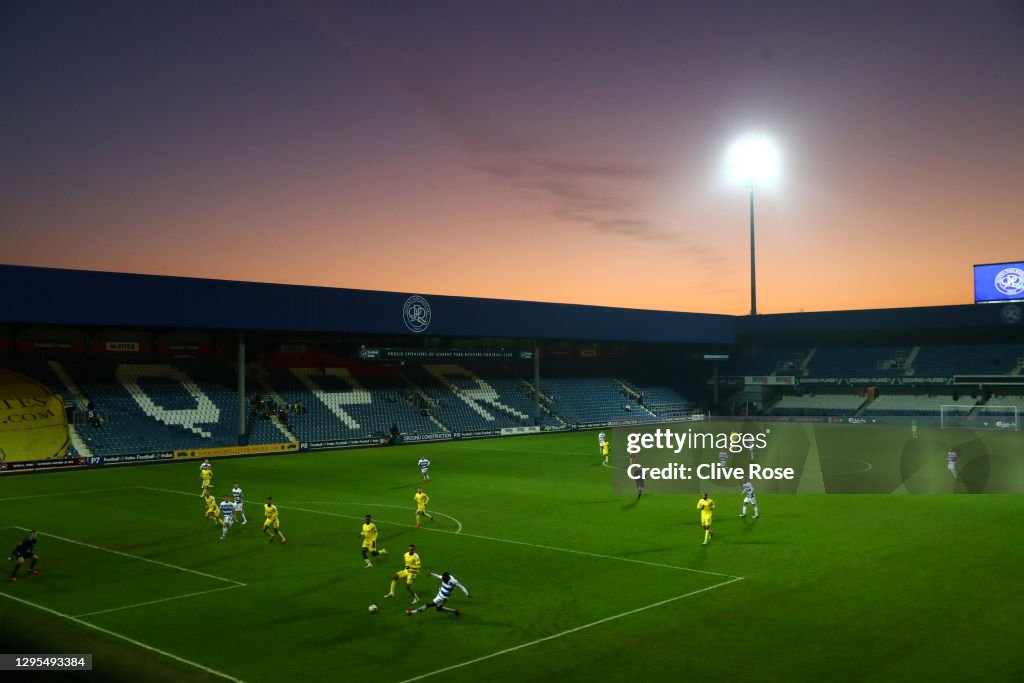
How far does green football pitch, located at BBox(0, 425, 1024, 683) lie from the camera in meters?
15.3

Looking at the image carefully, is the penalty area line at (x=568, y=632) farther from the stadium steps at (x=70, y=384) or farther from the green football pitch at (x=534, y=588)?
the stadium steps at (x=70, y=384)

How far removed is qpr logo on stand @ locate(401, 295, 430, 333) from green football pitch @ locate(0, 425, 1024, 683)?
2666 cm

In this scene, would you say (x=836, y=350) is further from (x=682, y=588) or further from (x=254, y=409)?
(x=682, y=588)

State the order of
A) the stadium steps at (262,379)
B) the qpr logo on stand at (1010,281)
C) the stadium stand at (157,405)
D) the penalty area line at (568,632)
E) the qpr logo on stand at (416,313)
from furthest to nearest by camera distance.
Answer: the qpr logo on stand at (1010,281)
the qpr logo on stand at (416,313)
the stadium steps at (262,379)
the stadium stand at (157,405)
the penalty area line at (568,632)

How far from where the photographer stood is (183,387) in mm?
58719

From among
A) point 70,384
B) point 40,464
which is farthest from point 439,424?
point 40,464

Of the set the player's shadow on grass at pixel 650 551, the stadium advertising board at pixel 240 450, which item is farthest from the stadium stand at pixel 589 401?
the player's shadow on grass at pixel 650 551

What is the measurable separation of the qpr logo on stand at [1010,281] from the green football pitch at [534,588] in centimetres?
3625

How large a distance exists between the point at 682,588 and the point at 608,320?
190ft

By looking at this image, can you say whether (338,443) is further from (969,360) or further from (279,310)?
(969,360)

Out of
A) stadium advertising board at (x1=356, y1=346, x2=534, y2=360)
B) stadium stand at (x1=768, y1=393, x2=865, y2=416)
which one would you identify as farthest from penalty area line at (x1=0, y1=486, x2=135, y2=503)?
stadium stand at (x1=768, y1=393, x2=865, y2=416)

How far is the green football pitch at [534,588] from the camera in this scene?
15.3 meters

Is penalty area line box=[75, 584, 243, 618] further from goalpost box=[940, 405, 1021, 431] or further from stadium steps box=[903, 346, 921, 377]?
stadium steps box=[903, 346, 921, 377]

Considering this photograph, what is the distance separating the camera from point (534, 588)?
2044 centimetres
